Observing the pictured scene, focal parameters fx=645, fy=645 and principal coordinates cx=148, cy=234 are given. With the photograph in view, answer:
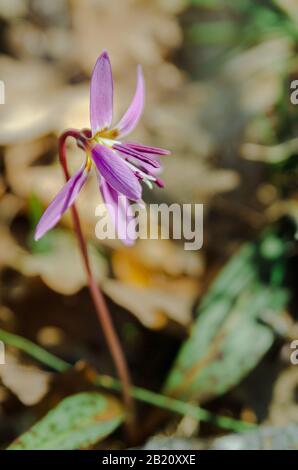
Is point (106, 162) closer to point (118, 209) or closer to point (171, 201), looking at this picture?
point (118, 209)

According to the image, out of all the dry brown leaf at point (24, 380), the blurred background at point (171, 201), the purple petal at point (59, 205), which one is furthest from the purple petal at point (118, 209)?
the dry brown leaf at point (24, 380)

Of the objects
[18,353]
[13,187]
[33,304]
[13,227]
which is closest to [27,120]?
[13,187]

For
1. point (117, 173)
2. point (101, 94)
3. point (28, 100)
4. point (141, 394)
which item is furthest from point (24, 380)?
point (28, 100)

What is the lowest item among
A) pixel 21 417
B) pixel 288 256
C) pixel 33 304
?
pixel 21 417

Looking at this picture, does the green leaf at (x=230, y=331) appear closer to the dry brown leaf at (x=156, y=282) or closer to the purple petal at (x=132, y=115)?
the dry brown leaf at (x=156, y=282)
